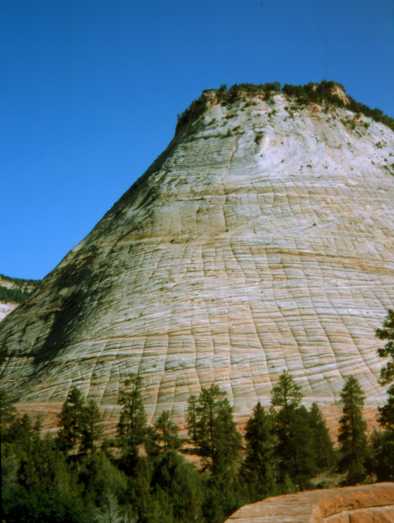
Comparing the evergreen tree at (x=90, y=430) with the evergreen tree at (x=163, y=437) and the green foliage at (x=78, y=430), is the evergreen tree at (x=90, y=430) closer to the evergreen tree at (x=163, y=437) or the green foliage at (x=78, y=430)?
the green foliage at (x=78, y=430)

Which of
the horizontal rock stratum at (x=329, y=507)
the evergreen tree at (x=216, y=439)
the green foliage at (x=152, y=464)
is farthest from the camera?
the evergreen tree at (x=216, y=439)

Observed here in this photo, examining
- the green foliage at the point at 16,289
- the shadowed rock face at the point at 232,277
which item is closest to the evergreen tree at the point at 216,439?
the shadowed rock face at the point at 232,277

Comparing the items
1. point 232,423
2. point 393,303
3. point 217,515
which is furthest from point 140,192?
point 217,515

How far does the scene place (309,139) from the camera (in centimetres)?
5172

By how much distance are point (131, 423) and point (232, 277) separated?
13117 mm

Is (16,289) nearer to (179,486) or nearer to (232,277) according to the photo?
(232,277)

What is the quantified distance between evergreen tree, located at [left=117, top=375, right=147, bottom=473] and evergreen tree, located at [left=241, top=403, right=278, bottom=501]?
13.7 feet

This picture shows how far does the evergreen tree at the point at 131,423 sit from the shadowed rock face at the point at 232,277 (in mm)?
1451

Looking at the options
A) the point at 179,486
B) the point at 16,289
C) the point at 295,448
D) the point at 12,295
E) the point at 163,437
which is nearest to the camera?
the point at 179,486

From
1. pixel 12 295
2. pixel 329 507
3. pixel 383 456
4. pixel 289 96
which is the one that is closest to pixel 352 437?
pixel 383 456

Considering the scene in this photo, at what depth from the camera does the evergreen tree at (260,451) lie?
23.9 m

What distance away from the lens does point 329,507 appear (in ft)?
26.5

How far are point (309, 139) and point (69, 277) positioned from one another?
2260 centimetres

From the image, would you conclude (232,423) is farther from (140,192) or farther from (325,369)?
(140,192)
